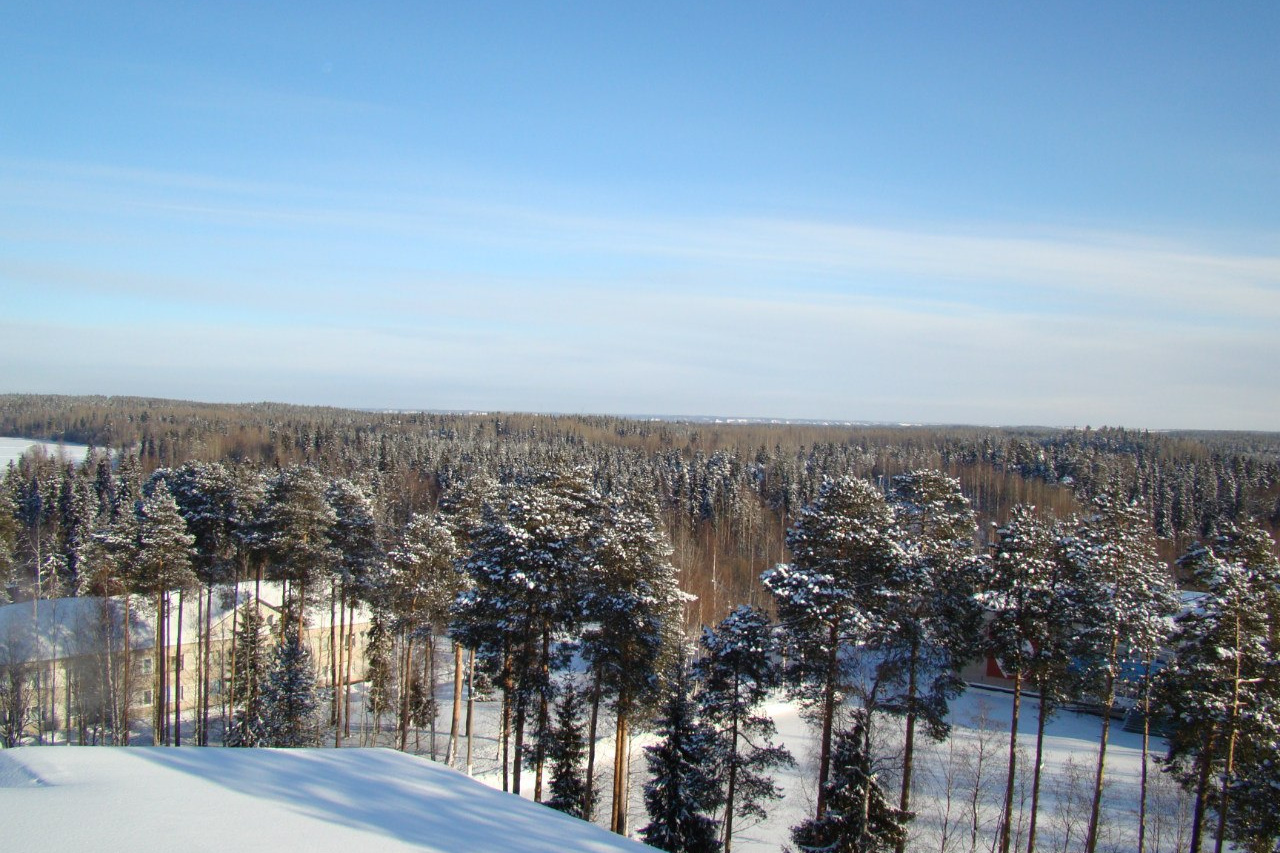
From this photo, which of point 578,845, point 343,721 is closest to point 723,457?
point 343,721

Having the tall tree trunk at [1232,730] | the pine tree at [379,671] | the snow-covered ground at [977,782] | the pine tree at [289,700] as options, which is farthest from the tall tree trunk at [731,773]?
the pine tree at [289,700]

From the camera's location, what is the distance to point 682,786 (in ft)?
55.2

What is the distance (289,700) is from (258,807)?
711 inches

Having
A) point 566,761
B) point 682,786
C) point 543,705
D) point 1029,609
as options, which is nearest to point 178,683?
point 543,705

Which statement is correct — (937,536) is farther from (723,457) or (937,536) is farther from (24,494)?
(723,457)

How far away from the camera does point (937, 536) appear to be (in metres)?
17.2

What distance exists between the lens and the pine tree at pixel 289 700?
23.7 meters

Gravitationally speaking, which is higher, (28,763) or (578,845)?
(28,763)

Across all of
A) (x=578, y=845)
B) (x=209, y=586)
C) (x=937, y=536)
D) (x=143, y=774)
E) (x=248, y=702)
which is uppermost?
(x=937, y=536)

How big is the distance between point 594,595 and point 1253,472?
97889 mm

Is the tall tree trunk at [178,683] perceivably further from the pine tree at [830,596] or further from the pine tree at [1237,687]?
the pine tree at [1237,687]

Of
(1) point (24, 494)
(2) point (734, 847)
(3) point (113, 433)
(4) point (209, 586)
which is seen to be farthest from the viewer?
(3) point (113, 433)

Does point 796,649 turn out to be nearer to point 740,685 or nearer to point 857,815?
point 740,685

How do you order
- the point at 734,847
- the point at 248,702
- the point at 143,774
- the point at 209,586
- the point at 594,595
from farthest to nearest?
the point at 209,586 < the point at 248,702 < the point at 734,847 < the point at 594,595 < the point at 143,774
